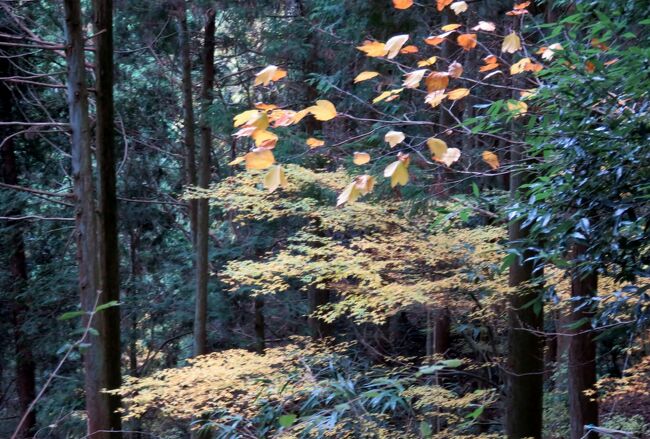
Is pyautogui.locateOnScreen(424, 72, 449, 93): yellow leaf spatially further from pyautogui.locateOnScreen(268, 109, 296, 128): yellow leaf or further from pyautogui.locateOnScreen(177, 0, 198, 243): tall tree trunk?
pyautogui.locateOnScreen(177, 0, 198, 243): tall tree trunk

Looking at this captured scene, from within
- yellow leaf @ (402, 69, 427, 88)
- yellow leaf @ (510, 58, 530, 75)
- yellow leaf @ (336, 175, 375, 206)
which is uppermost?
yellow leaf @ (510, 58, 530, 75)

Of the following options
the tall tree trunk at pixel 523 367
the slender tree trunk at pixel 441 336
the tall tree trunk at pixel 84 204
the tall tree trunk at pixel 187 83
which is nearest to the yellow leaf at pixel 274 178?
the tall tree trunk at pixel 84 204

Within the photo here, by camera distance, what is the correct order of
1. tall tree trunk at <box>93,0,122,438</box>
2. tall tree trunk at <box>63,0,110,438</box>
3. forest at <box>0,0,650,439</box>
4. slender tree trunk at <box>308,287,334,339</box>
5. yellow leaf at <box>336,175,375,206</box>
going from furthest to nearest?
slender tree trunk at <box>308,287,334,339</box> < tall tree trunk at <box>93,0,122,438</box> < tall tree trunk at <box>63,0,110,438</box> < forest at <box>0,0,650,439</box> < yellow leaf at <box>336,175,375,206</box>

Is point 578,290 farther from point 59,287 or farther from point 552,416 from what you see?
point 59,287

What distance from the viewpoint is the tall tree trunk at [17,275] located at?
29.2 ft

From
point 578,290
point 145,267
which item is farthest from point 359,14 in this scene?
point 145,267

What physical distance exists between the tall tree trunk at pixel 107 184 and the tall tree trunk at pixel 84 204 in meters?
0.42

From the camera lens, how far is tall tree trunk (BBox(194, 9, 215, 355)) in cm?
819

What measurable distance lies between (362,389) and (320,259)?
2.11 m

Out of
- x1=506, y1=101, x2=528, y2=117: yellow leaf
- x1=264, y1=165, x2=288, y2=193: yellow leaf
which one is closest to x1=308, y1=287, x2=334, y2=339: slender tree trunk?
x1=506, y1=101, x2=528, y2=117: yellow leaf

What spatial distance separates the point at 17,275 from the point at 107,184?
5.99 metres

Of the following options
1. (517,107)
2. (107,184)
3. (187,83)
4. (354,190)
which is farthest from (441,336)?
(354,190)

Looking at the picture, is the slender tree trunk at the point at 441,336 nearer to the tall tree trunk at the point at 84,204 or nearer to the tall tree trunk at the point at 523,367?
the tall tree trunk at the point at 523,367

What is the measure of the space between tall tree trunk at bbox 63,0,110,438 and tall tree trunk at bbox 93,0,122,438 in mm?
421
